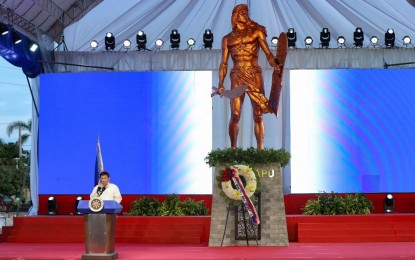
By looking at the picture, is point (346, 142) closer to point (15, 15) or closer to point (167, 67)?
point (167, 67)

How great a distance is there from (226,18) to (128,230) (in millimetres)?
6303

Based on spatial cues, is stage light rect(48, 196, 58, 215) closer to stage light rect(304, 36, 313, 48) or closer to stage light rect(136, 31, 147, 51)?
stage light rect(136, 31, 147, 51)

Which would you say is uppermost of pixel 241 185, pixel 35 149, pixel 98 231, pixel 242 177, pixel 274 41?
pixel 274 41

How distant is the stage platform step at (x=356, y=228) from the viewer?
10.6 m

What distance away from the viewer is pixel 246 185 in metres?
9.32

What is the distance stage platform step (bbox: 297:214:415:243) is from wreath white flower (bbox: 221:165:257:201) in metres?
1.79

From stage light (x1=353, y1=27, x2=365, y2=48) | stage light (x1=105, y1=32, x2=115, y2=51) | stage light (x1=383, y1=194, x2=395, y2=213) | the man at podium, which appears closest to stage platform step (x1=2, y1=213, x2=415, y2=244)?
stage light (x1=383, y1=194, x2=395, y2=213)

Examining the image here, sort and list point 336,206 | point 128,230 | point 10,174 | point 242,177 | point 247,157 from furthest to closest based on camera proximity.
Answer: point 10,174, point 336,206, point 128,230, point 247,157, point 242,177

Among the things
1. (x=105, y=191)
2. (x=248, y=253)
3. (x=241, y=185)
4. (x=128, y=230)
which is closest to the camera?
(x=105, y=191)

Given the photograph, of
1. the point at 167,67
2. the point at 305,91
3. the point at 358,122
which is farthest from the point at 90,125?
the point at 358,122

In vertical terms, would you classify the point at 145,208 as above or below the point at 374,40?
below

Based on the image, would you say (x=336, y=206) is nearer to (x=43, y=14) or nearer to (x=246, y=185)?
(x=246, y=185)

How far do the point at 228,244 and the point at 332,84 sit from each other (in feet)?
21.2

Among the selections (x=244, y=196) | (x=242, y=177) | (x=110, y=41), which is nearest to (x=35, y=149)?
(x=110, y=41)
